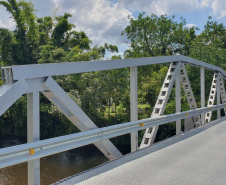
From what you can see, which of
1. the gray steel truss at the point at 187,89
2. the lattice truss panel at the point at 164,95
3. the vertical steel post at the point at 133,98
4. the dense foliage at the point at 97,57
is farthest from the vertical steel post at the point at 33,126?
the dense foliage at the point at 97,57

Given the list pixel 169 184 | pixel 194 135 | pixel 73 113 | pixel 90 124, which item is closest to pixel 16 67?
pixel 73 113

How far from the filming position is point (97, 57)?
20.9 metres

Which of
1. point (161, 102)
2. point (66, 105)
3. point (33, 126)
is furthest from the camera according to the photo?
point (161, 102)

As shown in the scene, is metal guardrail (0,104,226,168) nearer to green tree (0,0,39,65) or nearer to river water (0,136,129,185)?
river water (0,136,129,185)

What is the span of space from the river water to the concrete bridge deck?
Result: 8.68m

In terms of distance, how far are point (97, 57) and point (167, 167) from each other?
17.7 m

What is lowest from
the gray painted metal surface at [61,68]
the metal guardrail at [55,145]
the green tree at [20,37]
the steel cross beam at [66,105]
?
the metal guardrail at [55,145]

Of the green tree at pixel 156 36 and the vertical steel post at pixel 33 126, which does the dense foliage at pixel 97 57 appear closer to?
the green tree at pixel 156 36

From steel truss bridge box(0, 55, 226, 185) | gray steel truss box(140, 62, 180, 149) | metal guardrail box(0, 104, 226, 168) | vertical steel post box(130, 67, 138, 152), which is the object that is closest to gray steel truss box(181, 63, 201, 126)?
gray steel truss box(140, 62, 180, 149)

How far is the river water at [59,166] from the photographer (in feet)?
40.3

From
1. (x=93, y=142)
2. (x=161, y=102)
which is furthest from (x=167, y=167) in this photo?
(x=161, y=102)

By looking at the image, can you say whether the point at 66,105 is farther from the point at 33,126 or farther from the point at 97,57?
the point at 97,57

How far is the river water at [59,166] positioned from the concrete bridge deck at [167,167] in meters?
8.68

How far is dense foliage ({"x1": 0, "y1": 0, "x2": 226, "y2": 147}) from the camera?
18.5 meters
